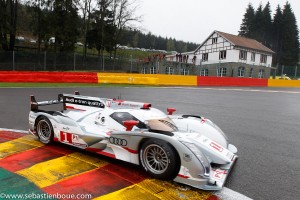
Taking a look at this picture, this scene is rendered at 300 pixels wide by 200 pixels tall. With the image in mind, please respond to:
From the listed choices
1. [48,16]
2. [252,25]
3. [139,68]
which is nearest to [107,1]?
[48,16]

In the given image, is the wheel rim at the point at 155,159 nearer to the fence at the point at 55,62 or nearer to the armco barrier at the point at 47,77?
the armco barrier at the point at 47,77

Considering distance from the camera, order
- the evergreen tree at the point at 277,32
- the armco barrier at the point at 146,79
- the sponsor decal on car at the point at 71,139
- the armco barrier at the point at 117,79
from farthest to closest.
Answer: the evergreen tree at the point at 277,32
the armco barrier at the point at 146,79
the armco barrier at the point at 117,79
the sponsor decal on car at the point at 71,139

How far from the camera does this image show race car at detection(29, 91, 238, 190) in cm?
401

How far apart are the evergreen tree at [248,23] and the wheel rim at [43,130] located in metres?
82.6

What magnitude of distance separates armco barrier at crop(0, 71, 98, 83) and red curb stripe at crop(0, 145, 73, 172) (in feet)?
52.9

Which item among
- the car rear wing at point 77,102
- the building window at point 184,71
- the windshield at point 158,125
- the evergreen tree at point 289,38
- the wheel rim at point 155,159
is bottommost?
the wheel rim at point 155,159

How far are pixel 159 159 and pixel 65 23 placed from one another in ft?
119

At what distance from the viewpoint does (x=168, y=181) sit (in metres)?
4.18

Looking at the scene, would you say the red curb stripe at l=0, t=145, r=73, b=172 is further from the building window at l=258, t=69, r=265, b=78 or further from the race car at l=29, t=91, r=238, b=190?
the building window at l=258, t=69, r=265, b=78

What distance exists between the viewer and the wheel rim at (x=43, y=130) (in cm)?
583

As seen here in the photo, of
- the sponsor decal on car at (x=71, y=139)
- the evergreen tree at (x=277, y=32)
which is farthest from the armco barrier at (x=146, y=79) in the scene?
the evergreen tree at (x=277, y=32)

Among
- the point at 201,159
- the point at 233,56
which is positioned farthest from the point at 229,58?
the point at 201,159

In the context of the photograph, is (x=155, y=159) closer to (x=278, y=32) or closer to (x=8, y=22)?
(x=8, y=22)

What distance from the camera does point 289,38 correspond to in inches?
2997
